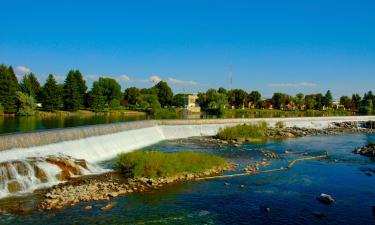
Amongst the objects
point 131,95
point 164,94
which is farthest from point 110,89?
point 164,94

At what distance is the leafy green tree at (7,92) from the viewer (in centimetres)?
7056

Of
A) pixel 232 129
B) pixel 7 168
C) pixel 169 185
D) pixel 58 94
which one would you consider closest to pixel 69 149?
pixel 7 168

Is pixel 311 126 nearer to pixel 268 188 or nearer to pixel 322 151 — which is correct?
pixel 322 151

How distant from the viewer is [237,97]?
5374 inches

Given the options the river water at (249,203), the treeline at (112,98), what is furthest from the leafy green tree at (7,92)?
the river water at (249,203)

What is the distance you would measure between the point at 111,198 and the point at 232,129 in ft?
102

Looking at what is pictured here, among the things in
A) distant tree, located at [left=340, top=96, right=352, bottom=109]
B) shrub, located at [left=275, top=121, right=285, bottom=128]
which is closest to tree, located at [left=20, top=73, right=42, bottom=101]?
shrub, located at [left=275, top=121, right=285, bottom=128]

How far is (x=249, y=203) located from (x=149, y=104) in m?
103

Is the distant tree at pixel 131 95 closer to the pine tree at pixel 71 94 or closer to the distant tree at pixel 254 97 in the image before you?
the distant tree at pixel 254 97

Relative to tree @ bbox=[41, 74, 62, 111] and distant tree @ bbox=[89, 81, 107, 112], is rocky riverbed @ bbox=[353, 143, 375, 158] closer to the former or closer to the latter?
tree @ bbox=[41, 74, 62, 111]

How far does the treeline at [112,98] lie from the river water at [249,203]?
199ft

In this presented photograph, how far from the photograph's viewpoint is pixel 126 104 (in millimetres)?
135250

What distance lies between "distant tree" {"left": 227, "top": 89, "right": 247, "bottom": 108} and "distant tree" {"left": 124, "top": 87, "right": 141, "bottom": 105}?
3504cm

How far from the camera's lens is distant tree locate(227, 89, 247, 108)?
135 metres
